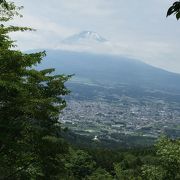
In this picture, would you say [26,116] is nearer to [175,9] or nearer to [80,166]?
[175,9]

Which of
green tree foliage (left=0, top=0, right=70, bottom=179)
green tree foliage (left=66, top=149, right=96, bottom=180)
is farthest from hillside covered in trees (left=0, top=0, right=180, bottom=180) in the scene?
green tree foliage (left=66, top=149, right=96, bottom=180)

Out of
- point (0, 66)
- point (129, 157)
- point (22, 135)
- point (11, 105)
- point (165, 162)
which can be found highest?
point (0, 66)

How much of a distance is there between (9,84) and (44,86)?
546 centimetres

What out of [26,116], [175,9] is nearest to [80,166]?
[26,116]

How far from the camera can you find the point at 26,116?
791 inches

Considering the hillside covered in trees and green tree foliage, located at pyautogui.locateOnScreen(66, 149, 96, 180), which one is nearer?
the hillside covered in trees

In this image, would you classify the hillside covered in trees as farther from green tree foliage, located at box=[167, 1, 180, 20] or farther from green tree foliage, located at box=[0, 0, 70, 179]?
green tree foliage, located at box=[167, 1, 180, 20]

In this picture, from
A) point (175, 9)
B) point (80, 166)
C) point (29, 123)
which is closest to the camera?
point (175, 9)

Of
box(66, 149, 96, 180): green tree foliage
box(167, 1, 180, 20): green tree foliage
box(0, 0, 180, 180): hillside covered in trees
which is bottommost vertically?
box(66, 149, 96, 180): green tree foliage

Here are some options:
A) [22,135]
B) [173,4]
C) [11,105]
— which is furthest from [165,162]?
[173,4]

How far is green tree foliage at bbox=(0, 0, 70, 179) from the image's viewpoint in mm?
18078

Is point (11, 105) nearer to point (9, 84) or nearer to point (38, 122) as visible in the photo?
point (9, 84)

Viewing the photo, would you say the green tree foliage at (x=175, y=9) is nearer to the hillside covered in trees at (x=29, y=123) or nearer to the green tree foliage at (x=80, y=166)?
the hillside covered in trees at (x=29, y=123)

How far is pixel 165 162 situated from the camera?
89.0ft
